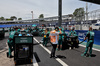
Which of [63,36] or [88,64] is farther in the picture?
[63,36]

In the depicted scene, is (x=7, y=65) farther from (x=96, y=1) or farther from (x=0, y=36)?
(x=96, y=1)

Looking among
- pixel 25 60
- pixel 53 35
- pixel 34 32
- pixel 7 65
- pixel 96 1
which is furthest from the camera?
pixel 34 32

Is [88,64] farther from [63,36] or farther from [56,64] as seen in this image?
[63,36]

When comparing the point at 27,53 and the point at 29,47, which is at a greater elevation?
the point at 29,47

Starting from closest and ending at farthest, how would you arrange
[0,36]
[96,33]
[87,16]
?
[96,33] < [0,36] < [87,16]

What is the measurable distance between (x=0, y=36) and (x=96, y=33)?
1498 cm

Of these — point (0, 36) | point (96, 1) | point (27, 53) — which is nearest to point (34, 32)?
point (0, 36)

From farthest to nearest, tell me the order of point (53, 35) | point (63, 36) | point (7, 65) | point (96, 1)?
point (96, 1)
point (63, 36)
point (53, 35)
point (7, 65)

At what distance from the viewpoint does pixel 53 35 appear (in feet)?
19.3

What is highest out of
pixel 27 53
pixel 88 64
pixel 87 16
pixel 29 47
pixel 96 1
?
pixel 96 1

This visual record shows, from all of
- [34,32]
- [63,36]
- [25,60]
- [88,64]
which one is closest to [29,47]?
[25,60]

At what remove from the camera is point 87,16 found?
20266 millimetres

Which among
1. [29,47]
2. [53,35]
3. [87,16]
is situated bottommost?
[29,47]

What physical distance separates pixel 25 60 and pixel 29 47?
2.65 feet
